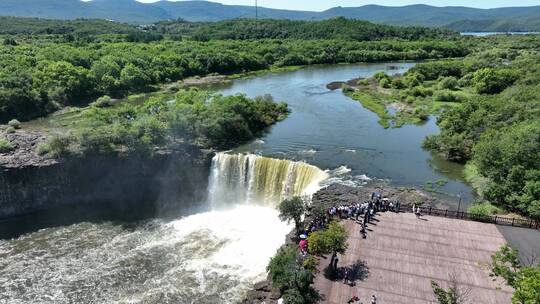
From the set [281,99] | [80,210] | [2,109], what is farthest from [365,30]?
[80,210]

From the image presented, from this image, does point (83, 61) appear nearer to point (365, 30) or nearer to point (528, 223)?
point (528, 223)

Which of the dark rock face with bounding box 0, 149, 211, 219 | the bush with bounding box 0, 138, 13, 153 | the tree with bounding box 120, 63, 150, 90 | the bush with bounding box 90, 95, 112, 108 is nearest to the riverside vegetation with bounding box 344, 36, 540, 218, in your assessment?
the dark rock face with bounding box 0, 149, 211, 219

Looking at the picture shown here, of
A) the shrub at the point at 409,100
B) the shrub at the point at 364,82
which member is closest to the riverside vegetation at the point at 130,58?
the shrub at the point at 364,82

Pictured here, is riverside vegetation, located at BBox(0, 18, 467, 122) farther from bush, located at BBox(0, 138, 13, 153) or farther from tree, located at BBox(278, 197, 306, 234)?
tree, located at BBox(278, 197, 306, 234)

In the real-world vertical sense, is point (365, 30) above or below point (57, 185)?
above

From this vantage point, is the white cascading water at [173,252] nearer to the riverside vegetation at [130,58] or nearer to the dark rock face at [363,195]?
the dark rock face at [363,195]

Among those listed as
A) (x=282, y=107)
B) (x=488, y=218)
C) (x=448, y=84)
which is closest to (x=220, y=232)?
(x=488, y=218)

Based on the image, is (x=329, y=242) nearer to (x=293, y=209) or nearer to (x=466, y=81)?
(x=293, y=209)
